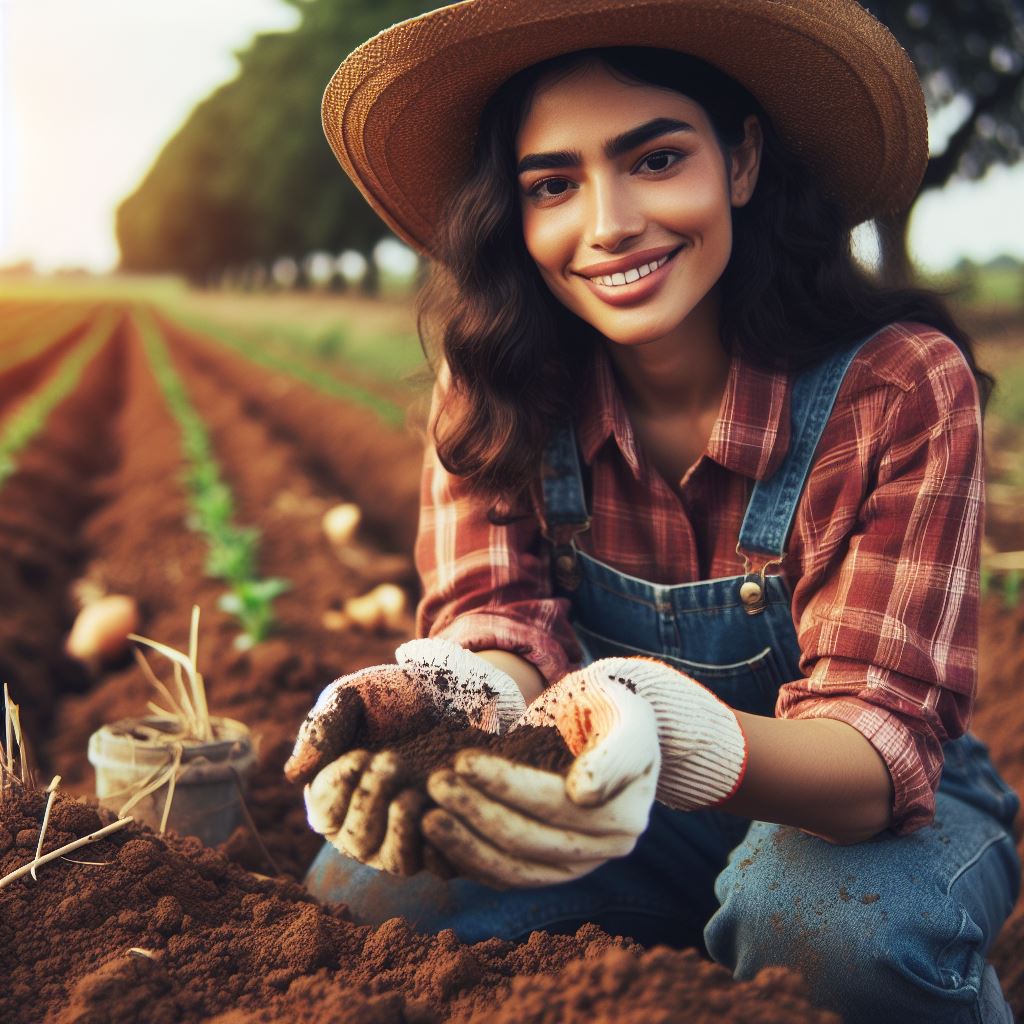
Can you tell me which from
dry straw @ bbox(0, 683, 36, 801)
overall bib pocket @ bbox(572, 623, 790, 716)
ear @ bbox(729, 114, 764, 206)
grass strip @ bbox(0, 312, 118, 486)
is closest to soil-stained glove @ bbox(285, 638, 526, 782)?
overall bib pocket @ bbox(572, 623, 790, 716)

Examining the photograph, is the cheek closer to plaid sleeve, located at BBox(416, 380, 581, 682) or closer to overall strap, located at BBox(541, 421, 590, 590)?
overall strap, located at BBox(541, 421, 590, 590)

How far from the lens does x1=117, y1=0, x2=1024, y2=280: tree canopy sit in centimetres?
1089

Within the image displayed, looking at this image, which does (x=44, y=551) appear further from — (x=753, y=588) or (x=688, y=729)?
(x=688, y=729)

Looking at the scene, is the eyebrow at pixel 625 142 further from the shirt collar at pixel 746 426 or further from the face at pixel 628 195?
the shirt collar at pixel 746 426

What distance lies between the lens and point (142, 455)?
7.21 meters

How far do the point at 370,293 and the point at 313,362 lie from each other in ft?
52.8

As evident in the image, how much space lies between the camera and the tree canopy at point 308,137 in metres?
10.9

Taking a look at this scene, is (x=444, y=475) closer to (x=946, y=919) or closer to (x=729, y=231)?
(x=729, y=231)

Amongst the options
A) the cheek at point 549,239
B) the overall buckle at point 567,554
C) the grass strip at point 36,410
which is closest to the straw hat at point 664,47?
the cheek at point 549,239

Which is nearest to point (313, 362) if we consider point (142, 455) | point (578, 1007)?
point (142, 455)

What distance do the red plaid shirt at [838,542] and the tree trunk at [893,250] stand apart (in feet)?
1.21

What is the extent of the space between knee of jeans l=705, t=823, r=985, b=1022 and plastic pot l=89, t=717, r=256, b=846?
108 centimetres

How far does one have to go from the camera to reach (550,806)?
118 cm

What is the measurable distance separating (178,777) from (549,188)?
1.34 m
